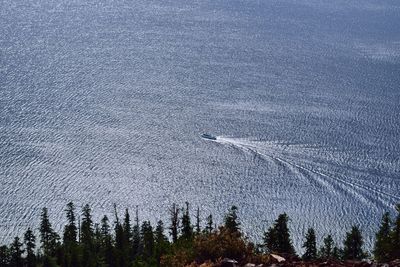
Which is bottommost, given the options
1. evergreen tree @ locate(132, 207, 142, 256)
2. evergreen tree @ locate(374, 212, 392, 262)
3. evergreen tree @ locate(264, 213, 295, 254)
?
evergreen tree @ locate(132, 207, 142, 256)

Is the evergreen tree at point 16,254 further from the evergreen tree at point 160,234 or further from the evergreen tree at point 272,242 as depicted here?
the evergreen tree at point 272,242

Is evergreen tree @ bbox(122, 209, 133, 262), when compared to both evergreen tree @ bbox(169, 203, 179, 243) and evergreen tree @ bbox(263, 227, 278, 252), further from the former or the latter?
evergreen tree @ bbox(263, 227, 278, 252)

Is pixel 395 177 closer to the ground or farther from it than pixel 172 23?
closer to the ground

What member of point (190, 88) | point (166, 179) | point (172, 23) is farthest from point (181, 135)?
point (172, 23)

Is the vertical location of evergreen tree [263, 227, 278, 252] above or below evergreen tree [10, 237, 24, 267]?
above

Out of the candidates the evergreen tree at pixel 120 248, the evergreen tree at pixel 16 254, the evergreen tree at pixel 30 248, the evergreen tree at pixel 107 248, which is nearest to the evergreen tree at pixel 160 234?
the evergreen tree at pixel 120 248

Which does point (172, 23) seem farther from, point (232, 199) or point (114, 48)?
point (232, 199)

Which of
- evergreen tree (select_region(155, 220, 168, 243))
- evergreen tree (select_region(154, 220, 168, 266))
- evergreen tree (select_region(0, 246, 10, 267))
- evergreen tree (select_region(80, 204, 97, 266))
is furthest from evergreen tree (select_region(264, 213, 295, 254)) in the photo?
evergreen tree (select_region(0, 246, 10, 267))
